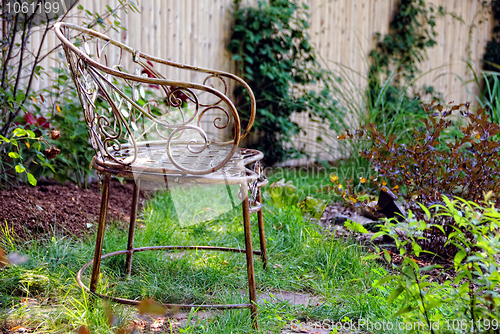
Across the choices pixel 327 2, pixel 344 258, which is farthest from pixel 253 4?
pixel 344 258

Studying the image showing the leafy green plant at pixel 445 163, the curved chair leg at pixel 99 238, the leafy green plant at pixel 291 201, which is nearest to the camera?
the curved chair leg at pixel 99 238

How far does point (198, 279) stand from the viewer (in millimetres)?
1855

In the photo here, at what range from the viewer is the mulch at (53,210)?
216 centimetres

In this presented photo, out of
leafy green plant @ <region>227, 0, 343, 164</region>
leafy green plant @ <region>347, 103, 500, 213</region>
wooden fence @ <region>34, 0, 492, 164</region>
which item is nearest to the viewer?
leafy green plant @ <region>347, 103, 500, 213</region>

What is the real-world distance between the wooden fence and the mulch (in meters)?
0.95

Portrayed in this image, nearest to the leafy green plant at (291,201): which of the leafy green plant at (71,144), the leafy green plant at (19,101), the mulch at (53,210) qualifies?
the mulch at (53,210)

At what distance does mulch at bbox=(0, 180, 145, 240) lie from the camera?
2164 millimetres

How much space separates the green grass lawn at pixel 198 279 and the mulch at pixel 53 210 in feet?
0.33

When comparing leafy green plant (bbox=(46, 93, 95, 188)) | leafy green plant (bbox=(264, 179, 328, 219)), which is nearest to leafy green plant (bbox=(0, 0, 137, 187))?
leafy green plant (bbox=(46, 93, 95, 188))

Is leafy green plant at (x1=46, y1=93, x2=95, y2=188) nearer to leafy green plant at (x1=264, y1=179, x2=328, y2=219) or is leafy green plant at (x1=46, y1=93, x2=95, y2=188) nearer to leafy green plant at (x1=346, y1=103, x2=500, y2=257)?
leafy green plant at (x1=264, y1=179, x2=328, y2=219)

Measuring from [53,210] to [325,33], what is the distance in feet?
12.7

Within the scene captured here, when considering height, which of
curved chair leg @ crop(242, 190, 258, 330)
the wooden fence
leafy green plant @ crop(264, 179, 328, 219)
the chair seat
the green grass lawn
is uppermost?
the wooden fence

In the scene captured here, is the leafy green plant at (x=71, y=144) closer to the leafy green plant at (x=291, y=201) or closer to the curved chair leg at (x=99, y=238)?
the leafy green plant at (x=291, y=201)

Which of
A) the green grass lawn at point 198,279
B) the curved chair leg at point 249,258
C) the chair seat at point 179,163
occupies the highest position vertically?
the chair seat at point 179,163
